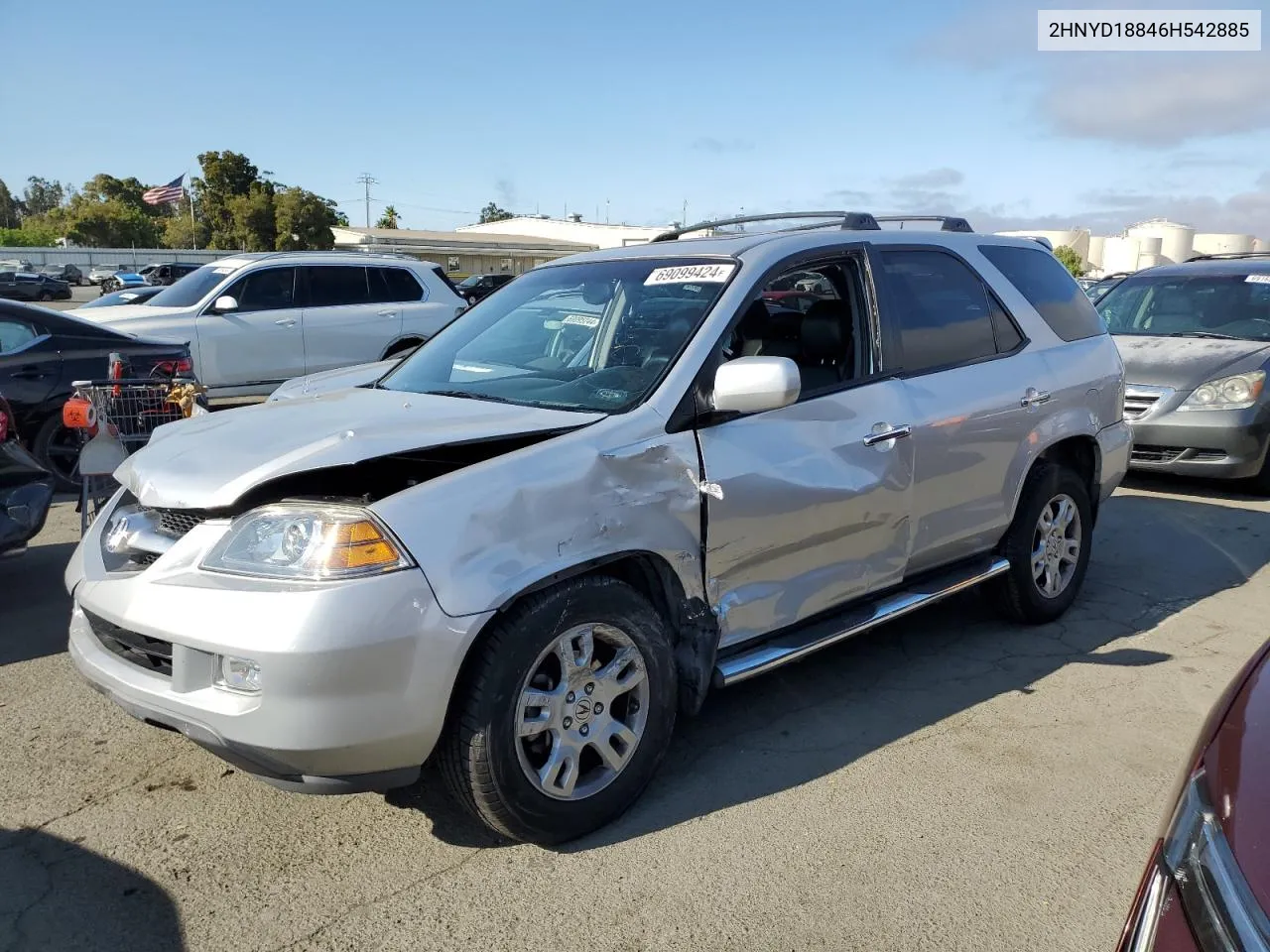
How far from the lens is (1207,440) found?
7.77 metres

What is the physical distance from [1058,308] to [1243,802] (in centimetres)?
394

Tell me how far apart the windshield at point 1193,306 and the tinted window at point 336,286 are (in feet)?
25.8

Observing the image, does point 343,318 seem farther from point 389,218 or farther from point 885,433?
point 389,218

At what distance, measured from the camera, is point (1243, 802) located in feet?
5.37

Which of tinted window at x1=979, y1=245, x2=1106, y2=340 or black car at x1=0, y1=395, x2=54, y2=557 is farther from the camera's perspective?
tinted window at x1=979, y1=245, x2=1106, y2=340

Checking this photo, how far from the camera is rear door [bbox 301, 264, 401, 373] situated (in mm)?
11195

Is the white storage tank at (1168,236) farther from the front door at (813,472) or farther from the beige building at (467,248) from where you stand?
the front door at (813,472)

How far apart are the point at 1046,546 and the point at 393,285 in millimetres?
8760

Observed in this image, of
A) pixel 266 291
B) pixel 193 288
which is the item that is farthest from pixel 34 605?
pixel 193 288

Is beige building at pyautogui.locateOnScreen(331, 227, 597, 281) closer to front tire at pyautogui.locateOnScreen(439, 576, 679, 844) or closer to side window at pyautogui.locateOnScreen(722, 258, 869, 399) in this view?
side window at pyautogui.locateOnScreen(722, 258, 869, 399)

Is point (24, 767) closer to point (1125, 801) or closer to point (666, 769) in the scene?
point (666, 769)

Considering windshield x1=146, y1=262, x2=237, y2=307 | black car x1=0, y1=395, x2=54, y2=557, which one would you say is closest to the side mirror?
black car x1=0, y1=395, x2=54, y2=557

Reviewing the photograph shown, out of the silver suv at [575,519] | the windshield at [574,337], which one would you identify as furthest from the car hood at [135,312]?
the windshield at [574,337]

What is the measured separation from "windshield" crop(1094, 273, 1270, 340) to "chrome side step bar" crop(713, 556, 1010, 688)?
17.7 ft
